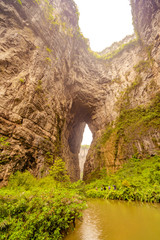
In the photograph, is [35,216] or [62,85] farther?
[62,85]

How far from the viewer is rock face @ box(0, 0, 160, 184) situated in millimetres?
10000

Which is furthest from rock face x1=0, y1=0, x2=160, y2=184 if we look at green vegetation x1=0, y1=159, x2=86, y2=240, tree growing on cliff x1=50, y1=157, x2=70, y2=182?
green vegetation x1=0, y1=159, x2=86, y2=240

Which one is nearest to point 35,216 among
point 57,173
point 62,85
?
point 57,173

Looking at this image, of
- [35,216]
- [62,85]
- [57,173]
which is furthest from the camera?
[62,85]

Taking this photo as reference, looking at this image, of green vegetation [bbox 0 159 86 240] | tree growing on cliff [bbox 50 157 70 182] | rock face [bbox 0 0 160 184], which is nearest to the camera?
green vegetation [bbox 0 159 86 240]

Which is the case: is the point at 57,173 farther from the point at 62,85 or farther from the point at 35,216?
the point at 62,85

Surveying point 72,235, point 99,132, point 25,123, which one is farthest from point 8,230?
point 99,132

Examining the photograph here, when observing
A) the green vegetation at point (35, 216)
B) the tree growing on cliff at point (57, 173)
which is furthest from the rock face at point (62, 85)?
the green vegetation at point (35, 216)

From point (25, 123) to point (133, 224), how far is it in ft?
32.2

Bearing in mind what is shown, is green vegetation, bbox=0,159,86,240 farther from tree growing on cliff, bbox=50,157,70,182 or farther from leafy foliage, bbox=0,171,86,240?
tree growing on cliff, bbox=50,157,70,182

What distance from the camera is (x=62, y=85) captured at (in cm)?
1808

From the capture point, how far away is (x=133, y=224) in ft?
10.9

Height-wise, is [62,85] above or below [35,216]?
above

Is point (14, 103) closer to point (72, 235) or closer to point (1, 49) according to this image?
point (1, 49)
